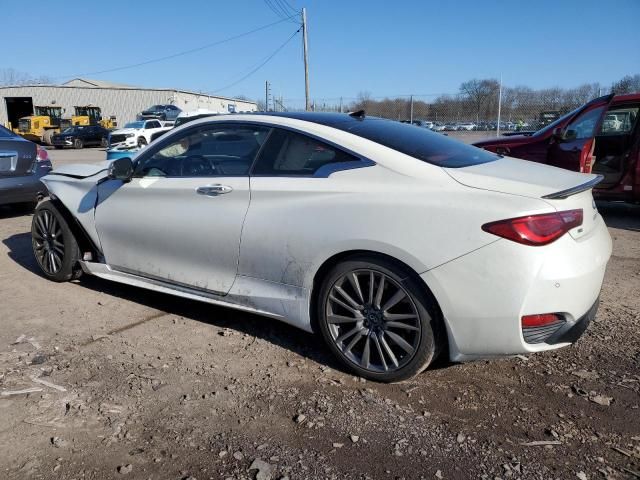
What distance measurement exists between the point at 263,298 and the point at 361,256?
78cm

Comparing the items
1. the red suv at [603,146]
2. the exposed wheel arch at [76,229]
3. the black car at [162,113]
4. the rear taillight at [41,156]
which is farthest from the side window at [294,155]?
the black car at [162,113]

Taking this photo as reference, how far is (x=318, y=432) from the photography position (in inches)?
101

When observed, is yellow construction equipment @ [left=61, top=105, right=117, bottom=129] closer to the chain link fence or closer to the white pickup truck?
the white pickup truck

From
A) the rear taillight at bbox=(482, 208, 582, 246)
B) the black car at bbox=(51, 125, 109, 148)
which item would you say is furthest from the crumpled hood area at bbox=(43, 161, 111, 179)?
the black car at bbox=(51, 125, 109, 148)

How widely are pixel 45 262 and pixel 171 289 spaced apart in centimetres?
172

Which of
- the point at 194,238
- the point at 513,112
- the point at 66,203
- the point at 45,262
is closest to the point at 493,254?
the point at 194,238

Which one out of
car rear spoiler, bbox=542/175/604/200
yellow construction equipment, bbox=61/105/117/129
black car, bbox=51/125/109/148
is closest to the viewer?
car rear spoiler, bbox=542/175/604/200

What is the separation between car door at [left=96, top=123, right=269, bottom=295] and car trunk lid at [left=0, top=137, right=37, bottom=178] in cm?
367

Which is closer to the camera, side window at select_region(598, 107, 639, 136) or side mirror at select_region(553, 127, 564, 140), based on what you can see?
side mirror at select_region(553, 127, 564, 140)

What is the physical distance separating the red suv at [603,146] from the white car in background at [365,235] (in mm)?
4182

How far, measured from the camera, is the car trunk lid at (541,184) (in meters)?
2.69

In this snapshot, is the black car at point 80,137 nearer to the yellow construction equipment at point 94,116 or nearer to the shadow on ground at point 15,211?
the yellow construction equipment at point 94,116

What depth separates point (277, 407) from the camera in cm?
280

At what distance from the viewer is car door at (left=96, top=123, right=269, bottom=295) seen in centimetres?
347
